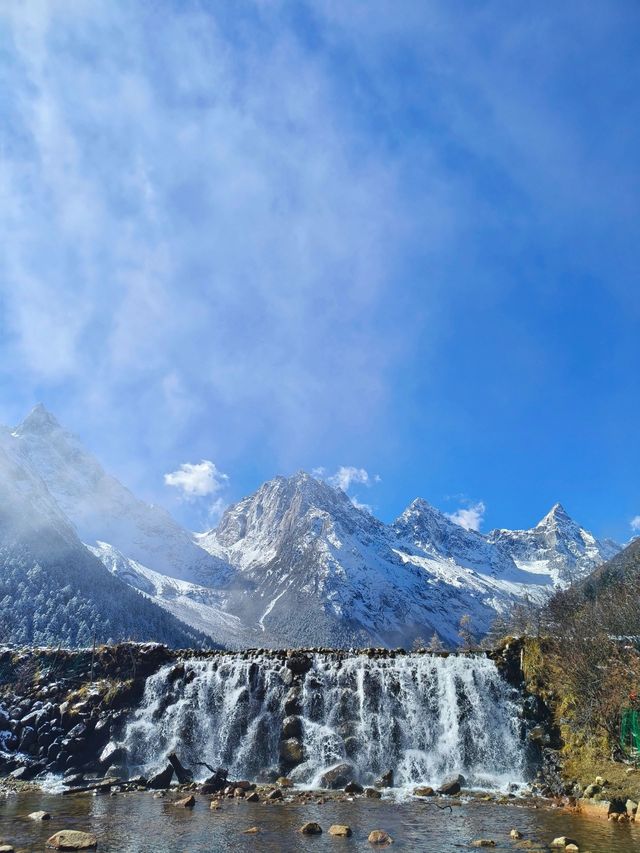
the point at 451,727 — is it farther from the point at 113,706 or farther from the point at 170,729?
the point at 113,706

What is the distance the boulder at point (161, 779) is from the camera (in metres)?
39.1

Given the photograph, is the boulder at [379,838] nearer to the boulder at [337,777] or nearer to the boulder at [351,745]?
the boulder at [337,777]

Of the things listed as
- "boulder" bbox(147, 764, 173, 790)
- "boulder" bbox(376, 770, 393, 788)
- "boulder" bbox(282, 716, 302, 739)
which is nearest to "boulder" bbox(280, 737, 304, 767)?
"boulder" bbox(282, 716, 302, 739)

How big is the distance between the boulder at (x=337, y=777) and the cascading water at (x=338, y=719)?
3.89 ft

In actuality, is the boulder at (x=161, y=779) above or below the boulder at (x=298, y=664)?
below

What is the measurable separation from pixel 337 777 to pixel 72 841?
22955mm

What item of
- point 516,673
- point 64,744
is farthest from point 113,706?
point 516,673

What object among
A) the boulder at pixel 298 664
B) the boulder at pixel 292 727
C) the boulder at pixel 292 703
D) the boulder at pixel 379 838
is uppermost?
the boulder at pixel 298 664

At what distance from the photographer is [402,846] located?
868 inches

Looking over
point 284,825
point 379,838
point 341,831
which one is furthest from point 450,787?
point 379,838

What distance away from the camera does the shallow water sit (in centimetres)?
2205

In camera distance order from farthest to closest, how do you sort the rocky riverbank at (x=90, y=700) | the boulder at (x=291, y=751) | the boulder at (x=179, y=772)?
the rocky riverbank at (x=90, y=700) < the boulder at (x=291, y=751) < the boulder at (x=179, y=772)

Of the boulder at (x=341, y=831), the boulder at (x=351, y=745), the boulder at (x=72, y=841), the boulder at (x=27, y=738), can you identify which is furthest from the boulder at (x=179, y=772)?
the boulder at (x=341, y=831)

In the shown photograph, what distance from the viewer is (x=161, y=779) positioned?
39.5m
